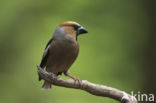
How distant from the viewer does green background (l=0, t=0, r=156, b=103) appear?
8258 mm

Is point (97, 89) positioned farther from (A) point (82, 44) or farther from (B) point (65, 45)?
(A) point (82, 44)

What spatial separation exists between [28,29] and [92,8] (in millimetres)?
1723

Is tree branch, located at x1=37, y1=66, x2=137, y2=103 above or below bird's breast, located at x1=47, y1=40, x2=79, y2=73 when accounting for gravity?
below

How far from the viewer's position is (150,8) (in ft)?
26.3

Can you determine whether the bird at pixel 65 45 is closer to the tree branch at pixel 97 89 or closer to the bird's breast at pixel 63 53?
the bird's breast at pixel 63 53

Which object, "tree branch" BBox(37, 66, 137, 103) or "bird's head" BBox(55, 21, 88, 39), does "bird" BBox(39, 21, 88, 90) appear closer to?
"bird's head" BBox(55, 21, 88, 39)

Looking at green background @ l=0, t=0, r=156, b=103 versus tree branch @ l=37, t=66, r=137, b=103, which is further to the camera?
green background @ l=0, t=0, r=156, b=103

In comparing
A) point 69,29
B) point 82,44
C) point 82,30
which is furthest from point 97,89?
point 82,44

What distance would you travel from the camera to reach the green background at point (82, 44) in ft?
27.1

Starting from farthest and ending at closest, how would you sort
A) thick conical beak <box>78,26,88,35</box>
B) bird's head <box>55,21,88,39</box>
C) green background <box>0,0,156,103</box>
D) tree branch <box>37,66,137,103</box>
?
green background <box>0,0,156,103</box> < bird's head <box>55,21,88,39</box> < thick conical beak <box>78,26,88,35</box> < tree branch <box>37,66,137,103</box>

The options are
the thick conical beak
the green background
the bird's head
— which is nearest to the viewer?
the thick conical beak

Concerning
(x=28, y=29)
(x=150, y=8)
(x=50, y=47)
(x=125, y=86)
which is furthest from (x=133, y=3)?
(x=50, y=47)

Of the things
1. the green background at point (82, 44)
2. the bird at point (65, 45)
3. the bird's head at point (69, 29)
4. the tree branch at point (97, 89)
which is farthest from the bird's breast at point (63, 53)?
the green background at point (82, 44)

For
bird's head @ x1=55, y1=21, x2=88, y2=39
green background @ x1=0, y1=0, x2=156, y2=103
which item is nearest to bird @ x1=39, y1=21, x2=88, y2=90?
bird's head @ x1=55, y1=21, x2=88, y2=39
